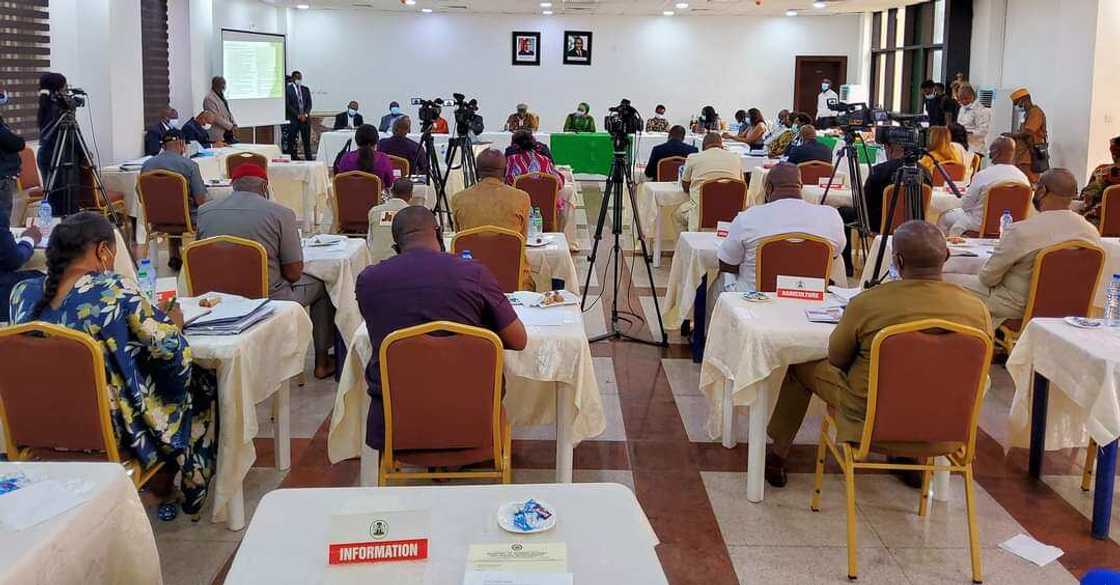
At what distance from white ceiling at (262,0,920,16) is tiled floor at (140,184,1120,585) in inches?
514

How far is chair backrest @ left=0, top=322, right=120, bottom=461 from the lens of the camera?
9.00 feet

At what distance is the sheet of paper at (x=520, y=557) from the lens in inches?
65.1

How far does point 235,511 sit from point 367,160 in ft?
15.2

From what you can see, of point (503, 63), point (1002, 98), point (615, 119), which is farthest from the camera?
point (503, 63)

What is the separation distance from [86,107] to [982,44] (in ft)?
38.0

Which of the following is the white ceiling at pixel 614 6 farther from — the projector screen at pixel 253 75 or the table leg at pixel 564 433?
the table leg at pixel 564 433

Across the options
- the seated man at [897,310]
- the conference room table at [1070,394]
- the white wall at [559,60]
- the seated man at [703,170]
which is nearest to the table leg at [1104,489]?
the conference room table at [1070,394]

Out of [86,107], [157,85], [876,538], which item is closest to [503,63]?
[157,85]

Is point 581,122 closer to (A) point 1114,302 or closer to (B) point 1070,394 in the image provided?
(A) point 1114,302

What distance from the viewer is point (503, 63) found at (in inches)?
806

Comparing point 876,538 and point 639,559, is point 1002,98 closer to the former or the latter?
point 876,538

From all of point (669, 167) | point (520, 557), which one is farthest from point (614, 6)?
point (520, 557)

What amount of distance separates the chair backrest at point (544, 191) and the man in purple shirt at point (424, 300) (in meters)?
4.48

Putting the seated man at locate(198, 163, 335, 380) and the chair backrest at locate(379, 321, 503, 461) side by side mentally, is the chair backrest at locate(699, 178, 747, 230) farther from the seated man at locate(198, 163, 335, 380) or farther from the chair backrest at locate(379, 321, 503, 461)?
the chair backrest at locate(379, 321, 503, 461)
